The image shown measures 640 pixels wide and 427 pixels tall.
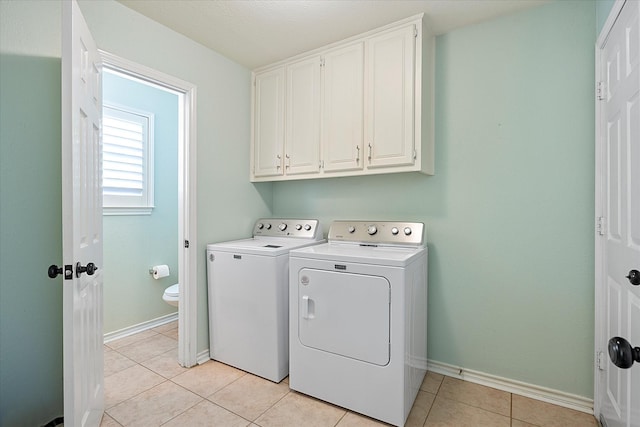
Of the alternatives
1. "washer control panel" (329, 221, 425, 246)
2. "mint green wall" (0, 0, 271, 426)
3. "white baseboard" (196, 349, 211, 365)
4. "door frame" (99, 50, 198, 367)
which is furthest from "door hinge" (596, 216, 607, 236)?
"mint green wall" (0, 0, 271, 426)

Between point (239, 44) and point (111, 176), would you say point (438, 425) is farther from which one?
point (111, 176)

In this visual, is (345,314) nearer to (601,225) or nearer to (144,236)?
(601,225)

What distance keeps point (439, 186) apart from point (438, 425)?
1.45 meters

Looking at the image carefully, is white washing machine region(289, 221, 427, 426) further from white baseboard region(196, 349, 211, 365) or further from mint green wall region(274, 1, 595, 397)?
white baseboard region(196, 349, 211, 365)

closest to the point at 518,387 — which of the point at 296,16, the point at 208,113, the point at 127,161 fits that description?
the point at 296,16

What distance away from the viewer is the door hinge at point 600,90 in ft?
5.43

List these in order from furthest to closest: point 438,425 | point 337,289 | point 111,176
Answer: point 111,176, point 337,289, point 438,425

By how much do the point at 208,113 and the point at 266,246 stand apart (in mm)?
1112

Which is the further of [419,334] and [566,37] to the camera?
[419,334]

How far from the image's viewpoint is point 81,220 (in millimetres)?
1345

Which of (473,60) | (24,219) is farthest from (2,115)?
(473,60)

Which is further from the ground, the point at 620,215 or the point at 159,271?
the point at 620,215

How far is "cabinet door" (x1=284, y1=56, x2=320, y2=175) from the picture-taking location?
7.97 feet

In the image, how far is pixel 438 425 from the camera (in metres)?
1.70
